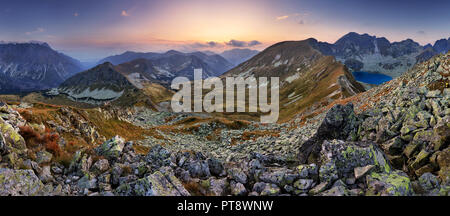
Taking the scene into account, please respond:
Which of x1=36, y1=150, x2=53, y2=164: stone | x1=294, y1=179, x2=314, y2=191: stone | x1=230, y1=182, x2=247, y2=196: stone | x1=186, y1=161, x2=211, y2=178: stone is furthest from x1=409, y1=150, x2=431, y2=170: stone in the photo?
x1=36, y1=150, x2=53, y2=164: stone

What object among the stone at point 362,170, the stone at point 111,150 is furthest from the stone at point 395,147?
the stone at point 111,150

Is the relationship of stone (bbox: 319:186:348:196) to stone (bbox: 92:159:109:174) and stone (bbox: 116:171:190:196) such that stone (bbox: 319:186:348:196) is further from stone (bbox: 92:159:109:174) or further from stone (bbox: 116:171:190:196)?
stone (bbox: 92:159:109:174)

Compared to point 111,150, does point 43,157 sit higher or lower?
higher

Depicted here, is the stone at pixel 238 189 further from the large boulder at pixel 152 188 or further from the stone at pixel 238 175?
the large boulder at pixel 152 188

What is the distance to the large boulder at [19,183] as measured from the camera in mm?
8977

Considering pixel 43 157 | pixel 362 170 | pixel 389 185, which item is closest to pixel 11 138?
pixel 43 157

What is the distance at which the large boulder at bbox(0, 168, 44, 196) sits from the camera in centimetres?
898

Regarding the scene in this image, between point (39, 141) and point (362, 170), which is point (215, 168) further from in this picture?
point (39, 141)

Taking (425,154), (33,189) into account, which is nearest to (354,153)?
(425,154)

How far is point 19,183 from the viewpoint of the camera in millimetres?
9352
